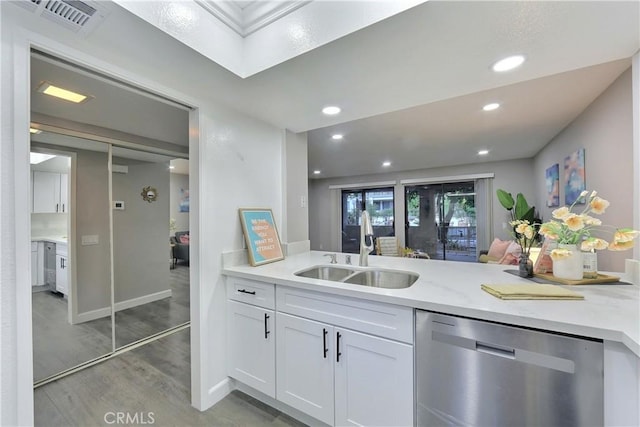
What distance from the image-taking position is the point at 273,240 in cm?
222

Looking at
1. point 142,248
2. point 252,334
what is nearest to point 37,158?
point 142,248

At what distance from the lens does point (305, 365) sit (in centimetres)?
150

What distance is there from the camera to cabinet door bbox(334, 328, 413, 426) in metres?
1.21

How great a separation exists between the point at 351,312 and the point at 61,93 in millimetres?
2484

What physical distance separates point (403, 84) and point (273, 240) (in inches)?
59.9

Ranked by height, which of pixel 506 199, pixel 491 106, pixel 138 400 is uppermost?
pixel 491 106

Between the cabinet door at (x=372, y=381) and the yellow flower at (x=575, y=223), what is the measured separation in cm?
103

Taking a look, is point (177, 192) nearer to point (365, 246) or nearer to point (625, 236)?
point (365, 246)

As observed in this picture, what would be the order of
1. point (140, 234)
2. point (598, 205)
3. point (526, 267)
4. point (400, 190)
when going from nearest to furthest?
point (598, 205) < point (526, 267) < point (140, 234) < point (400, 190)

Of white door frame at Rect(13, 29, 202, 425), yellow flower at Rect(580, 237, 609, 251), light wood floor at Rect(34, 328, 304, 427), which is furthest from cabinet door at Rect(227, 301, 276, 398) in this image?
yellow flower at Rect(580, 237, 609, 251)

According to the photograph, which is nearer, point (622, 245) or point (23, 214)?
point (23, 214)

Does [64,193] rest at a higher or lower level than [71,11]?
lower

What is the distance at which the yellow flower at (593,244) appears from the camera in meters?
1.27

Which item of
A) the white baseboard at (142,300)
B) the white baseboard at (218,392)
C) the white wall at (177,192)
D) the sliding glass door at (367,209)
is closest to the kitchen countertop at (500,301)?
the white baseboard at (218,392)
